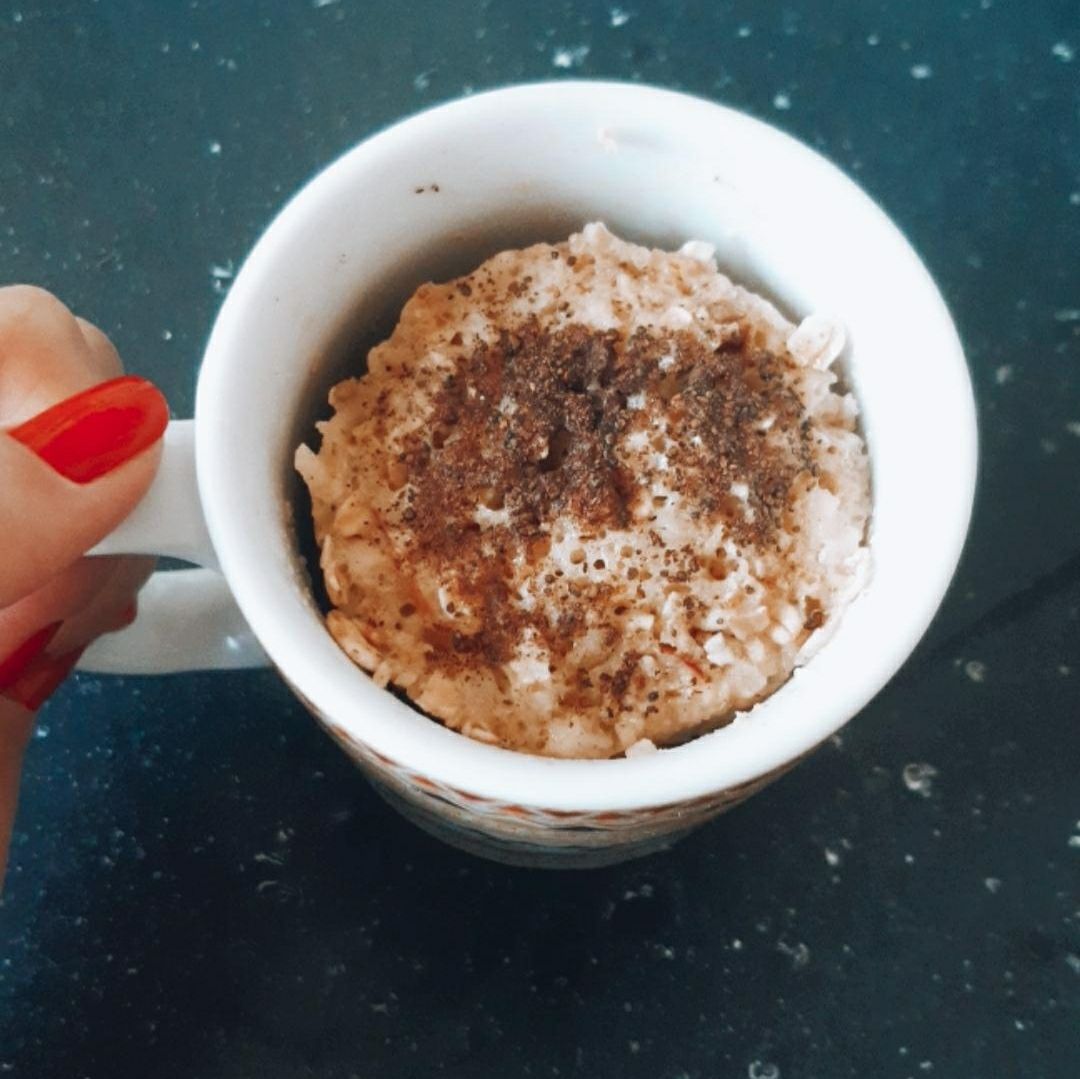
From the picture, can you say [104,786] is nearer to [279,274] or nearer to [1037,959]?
[279,274]

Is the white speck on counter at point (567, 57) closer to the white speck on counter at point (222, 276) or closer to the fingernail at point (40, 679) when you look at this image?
the white speck on counter at point (222, 276)

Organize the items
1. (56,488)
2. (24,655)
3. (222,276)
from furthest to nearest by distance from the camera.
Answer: (222,276) → (24,655) → (56,488)

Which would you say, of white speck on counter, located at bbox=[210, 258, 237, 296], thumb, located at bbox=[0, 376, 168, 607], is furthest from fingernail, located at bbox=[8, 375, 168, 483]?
white speck on counter, located at bbox=[210, 258, 237, 296]

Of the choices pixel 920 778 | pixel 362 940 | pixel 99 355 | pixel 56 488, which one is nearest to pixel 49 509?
pixel 56 488

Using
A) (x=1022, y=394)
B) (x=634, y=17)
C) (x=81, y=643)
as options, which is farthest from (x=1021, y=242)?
(x=81, y=643)

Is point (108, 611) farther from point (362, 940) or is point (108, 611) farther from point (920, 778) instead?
point (920, 778)

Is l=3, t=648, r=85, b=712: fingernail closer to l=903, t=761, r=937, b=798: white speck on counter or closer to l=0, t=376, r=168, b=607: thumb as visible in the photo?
l=0, t=376, r=168, b=607: thumb

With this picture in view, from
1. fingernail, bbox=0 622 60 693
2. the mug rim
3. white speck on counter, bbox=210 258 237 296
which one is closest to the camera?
the mug rim
